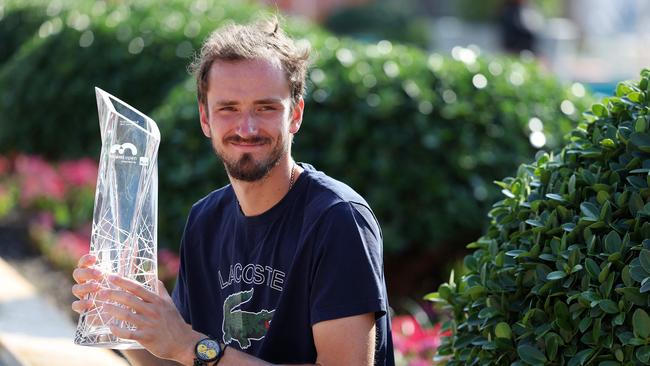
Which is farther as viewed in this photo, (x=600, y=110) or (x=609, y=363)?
(x=600, y=110)

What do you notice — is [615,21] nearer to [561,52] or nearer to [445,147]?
[561,52]

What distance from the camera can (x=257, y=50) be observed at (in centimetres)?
263

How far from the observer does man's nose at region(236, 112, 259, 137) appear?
259 centimetres

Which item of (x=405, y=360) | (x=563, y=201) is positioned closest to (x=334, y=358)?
(x=563, y=201)

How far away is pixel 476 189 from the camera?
5609 mm

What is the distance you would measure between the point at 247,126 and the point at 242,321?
532 mm

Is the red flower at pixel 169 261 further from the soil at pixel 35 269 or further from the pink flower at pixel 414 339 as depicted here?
the pink flower at pixel 414 339

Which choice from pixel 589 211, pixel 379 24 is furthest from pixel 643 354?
pixel 379 24

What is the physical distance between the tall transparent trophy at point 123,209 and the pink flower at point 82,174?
4634 mm

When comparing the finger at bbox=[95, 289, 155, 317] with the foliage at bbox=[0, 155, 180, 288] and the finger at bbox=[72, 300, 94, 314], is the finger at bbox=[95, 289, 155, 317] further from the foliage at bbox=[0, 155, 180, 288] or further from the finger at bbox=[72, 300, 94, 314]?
the foliage at bbox=[0, 155, 180, 288]

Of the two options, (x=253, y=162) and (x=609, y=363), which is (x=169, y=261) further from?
(x=609, y=363)

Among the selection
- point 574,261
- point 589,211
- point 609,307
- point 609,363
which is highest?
point 589,211

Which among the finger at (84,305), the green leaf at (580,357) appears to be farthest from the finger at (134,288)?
the green leaf at (580,357)

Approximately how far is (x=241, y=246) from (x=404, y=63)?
3.37 m
